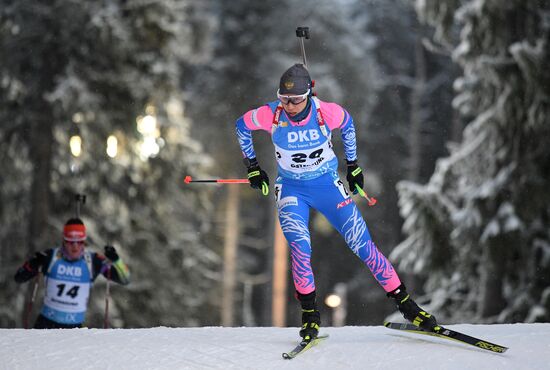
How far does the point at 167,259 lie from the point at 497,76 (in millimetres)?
8996

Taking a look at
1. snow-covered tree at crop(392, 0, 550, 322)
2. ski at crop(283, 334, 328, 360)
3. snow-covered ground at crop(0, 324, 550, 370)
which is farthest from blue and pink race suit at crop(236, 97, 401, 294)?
snow-covered tree at crop(392, 0, 550, 322)

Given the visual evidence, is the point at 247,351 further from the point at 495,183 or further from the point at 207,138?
the point at 207,138

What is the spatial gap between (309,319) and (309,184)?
3.15 ft

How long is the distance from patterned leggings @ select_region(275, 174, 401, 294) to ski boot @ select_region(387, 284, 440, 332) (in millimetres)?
63

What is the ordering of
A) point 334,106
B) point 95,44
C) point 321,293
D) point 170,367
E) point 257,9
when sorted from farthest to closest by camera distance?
point 321,293 → point 257,9 → point 95,44 → point 334,106 → point 170,367

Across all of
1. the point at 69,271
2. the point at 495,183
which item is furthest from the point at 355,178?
the point at 495,183

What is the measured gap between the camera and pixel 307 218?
671 cm

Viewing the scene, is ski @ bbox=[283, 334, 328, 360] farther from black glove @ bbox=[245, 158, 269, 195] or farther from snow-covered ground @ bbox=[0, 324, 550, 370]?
black glove @ bbox=[245, 158, 269, 195]

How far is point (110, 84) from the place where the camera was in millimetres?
14758

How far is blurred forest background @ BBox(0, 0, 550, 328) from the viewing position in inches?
459

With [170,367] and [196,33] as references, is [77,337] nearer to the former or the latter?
[170,367]

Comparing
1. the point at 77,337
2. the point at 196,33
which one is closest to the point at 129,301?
the point at 196,33

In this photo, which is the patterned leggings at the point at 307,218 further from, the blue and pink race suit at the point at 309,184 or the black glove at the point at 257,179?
the black glove at the point at 257,179

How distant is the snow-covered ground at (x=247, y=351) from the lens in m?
6.09
